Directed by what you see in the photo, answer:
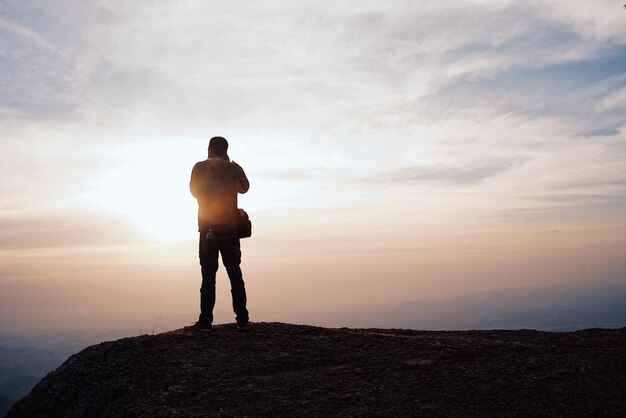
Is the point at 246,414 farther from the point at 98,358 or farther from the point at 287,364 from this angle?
the point at 98,358

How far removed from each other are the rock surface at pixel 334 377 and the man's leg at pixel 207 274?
50cm

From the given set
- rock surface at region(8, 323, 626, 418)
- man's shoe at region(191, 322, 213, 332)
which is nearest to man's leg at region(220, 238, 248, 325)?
rock surface at region(8, 323, 626, 418)

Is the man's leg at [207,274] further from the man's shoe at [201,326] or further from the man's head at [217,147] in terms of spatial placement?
the man's head at [217,147]

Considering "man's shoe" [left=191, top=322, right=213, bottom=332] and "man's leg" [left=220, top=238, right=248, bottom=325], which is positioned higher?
"man's leg" [left=220, top=238, right=248, bottom=325]

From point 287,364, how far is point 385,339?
6.55ft

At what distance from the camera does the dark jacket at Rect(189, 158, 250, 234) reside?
343 inches

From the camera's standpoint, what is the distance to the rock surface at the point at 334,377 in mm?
5246

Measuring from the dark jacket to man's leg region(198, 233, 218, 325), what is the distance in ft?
1.08

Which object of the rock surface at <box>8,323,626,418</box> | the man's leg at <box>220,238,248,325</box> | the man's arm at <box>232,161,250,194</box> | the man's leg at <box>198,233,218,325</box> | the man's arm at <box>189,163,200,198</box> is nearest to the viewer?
the rock surface at <box>8,323,626,418</box>

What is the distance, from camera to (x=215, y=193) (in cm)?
876

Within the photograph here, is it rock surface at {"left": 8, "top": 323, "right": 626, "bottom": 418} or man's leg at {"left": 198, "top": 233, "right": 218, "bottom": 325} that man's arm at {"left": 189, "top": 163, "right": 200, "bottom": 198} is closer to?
man's leg at {"left": 198, "top": 233, "right": 218, "bottom": 325}

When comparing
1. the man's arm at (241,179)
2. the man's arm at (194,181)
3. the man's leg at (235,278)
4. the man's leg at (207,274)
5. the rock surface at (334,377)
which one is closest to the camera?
the rock surface at (334,377)

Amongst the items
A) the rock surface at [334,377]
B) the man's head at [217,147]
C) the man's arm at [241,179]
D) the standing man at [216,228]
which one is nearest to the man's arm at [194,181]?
Result: the standing man at [216,228]

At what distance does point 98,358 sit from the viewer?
7.23 m
